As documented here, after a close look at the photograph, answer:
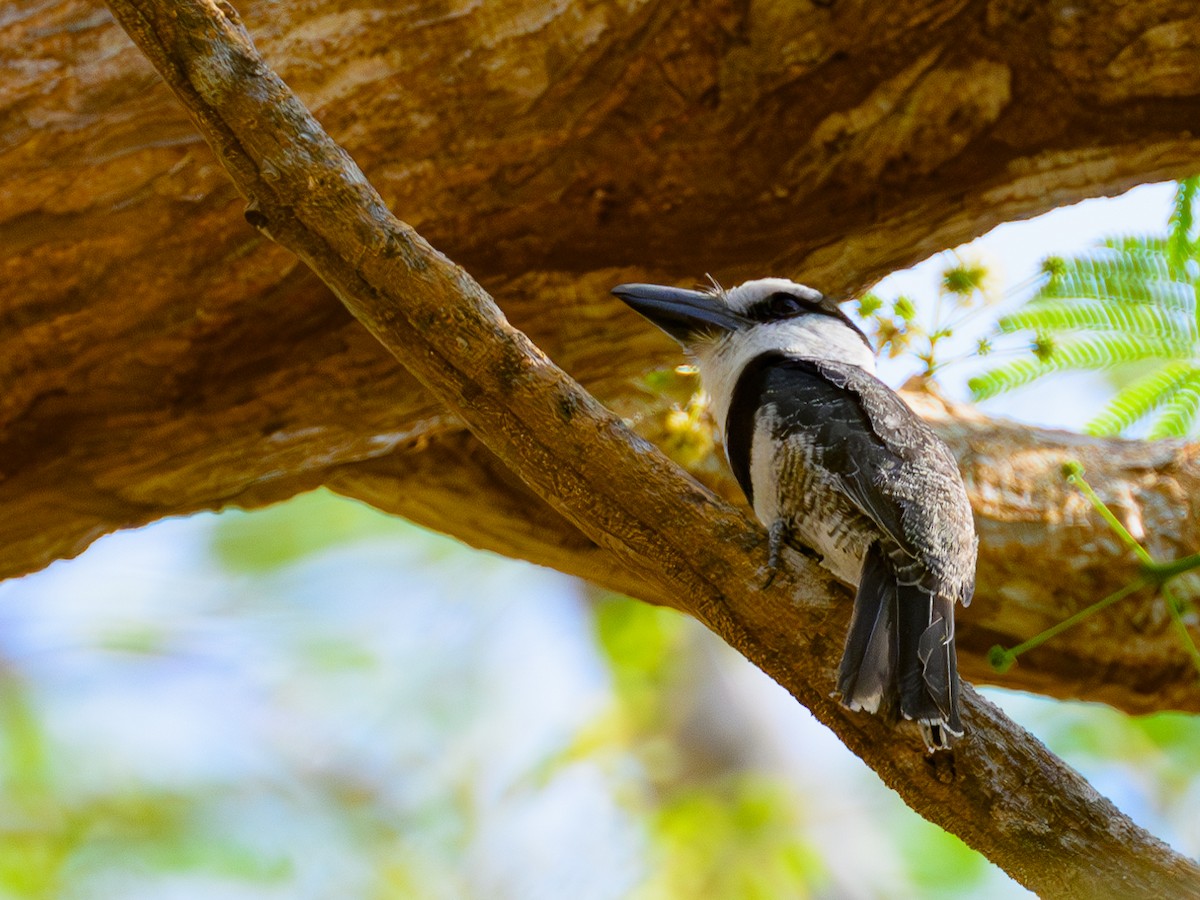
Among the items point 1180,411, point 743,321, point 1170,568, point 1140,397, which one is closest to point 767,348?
point 743,321

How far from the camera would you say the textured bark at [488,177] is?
3053 millimetres

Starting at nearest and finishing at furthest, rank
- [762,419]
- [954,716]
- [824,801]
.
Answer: [954,716], [762,419], [824,801]

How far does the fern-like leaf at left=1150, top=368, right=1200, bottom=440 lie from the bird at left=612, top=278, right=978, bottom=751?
993mm

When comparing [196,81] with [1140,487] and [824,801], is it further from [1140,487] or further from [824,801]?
[824,801]

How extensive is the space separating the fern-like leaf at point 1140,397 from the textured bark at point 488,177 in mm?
549

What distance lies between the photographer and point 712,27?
10.2ft

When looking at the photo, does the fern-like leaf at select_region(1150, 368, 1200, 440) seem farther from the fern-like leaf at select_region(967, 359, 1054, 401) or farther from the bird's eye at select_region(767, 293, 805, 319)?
the bird's eye at select_region(767, 293, 805, 319)

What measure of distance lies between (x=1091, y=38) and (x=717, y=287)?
117cm

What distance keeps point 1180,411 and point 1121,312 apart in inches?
15.4

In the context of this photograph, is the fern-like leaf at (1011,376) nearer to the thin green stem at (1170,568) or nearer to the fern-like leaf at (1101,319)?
the fern-like leaf at (1101,319)

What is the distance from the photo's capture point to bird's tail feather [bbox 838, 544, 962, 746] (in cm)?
200

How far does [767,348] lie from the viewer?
295 cm

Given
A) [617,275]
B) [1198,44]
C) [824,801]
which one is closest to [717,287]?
[617,275]

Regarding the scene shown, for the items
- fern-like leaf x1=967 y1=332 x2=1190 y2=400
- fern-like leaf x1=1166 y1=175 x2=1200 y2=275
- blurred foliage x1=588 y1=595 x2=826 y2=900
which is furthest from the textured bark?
blurred foliage x1=588 y1=595 x2=826 y2=900
